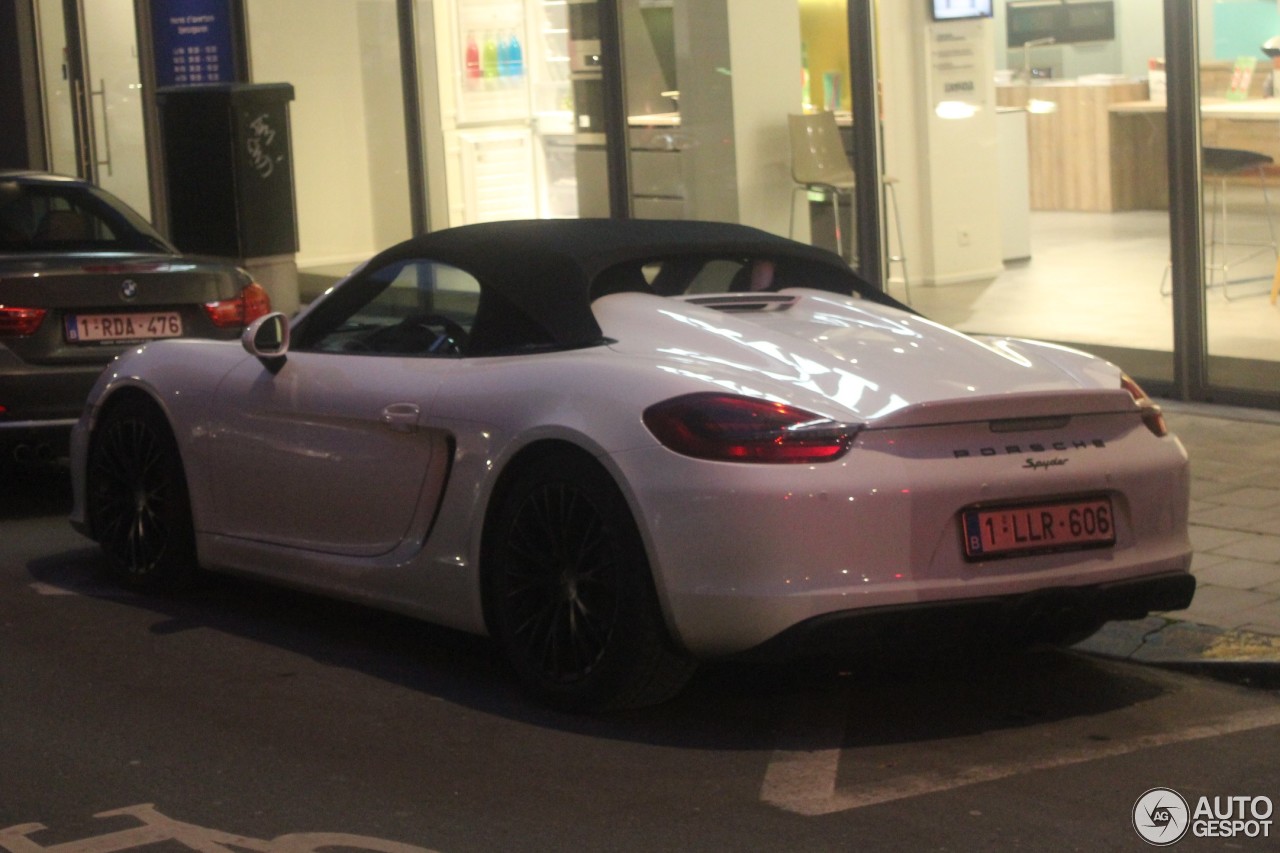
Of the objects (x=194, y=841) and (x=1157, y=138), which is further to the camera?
(x=1157, y=138)

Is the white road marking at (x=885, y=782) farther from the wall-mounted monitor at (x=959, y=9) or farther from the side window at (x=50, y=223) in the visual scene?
the wall-mounted monitor at (x=959, y=9)

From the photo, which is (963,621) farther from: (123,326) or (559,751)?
(123,326)

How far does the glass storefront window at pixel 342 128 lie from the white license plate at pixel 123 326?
7810mm

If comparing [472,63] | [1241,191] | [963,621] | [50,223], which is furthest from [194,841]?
[472,63]

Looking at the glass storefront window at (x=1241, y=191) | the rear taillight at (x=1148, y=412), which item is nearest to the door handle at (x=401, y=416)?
the rear taillight at (x=1148, y=412)

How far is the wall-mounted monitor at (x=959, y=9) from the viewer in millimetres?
11898

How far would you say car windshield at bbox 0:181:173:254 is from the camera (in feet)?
31.2

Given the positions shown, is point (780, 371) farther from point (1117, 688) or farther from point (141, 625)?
point (141, 625)

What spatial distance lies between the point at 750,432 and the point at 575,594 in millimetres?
698

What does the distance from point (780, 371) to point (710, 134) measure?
863 cm

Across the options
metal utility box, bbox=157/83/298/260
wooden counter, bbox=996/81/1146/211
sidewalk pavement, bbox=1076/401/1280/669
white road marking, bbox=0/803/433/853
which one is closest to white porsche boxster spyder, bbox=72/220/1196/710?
sidewalk pavement, bbox=1076/401/1280/669

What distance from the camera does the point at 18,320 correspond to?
337 inches

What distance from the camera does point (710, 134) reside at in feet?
44.8

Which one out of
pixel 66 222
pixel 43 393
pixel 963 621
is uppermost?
pixel 66 222
